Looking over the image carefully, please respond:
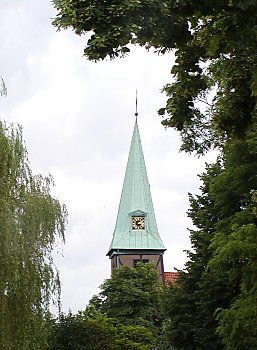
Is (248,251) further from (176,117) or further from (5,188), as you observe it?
(176,117)

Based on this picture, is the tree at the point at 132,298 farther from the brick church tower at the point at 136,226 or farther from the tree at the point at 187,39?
the tree at the point at 187,39

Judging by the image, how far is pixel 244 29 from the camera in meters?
5.06

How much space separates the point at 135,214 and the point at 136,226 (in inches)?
47.8

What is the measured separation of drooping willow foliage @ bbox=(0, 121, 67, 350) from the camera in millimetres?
15102

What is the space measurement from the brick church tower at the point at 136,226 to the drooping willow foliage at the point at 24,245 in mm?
45417

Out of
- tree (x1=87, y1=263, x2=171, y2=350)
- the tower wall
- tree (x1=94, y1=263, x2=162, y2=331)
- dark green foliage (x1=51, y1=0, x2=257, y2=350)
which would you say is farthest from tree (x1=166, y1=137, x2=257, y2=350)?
the tower wall

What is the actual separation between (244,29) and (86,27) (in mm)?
1221

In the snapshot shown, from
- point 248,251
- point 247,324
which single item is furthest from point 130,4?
point 247,324

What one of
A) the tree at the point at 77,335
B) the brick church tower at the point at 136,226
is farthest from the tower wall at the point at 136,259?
the tree at the point at 77,335

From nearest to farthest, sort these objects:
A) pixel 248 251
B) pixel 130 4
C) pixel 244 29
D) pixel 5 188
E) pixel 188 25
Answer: pixel 130 4, pixel 244 29, pixel 188 25, pixel 248 251, pixel 5 188

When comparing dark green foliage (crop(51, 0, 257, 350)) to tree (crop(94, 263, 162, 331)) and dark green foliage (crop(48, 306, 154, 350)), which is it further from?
tree (crop(94, 263, 162, 331))

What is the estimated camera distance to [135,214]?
209 ft

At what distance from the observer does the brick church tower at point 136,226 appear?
206 feet

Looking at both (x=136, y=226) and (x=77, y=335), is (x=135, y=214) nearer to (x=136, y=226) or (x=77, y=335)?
(x=136, y=226)
